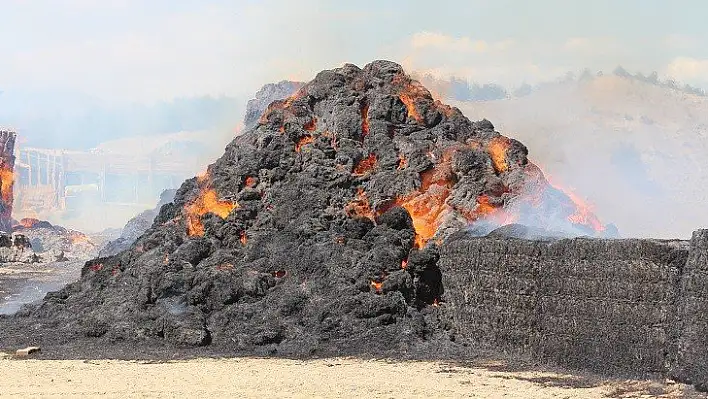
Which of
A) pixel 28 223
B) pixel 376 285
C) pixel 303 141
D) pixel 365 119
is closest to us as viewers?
pixel 376 285

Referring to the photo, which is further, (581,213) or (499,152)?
(581,213)

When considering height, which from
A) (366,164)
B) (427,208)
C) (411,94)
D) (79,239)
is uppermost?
(411,94)

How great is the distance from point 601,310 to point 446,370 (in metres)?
3.33

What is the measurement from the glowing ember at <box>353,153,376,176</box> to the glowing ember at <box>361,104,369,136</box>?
1046 mm

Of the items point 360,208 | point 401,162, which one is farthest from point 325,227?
point 401,162

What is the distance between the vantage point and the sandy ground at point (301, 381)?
18.2 metres

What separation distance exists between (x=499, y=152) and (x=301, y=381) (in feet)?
42.0

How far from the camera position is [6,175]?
335 feet

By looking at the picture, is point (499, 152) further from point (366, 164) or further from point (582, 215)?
point (366, 164)

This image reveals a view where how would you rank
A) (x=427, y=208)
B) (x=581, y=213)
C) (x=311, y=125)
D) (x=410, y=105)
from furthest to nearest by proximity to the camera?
(x=410, y=105) < (x=311, y=125) < (x=581, y=213) < (x=427, y=208)

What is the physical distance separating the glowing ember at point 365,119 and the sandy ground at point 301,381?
9.71 m

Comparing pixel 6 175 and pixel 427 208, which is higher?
pixel 6 175

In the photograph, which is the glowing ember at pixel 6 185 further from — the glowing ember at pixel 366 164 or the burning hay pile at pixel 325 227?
the glowing ember at pixel 366 164

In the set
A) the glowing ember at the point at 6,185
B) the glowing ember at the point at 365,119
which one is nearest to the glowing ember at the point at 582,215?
the glowing ember at the point at 365,119
